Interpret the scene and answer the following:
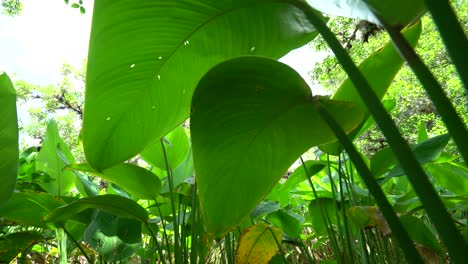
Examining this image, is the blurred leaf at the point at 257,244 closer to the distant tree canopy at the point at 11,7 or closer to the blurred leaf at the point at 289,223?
the blurred leaf at the point at 289,223

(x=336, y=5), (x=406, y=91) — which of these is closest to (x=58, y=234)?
(x=336, y=5)

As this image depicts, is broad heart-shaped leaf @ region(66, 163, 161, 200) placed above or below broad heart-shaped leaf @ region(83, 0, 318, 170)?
below

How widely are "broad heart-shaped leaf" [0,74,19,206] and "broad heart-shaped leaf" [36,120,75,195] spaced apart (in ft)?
1.57

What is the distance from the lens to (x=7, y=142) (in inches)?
18.7

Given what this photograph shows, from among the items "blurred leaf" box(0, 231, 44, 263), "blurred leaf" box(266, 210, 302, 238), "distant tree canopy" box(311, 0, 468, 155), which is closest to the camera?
"blurred leaf" box(0, 231, 44, 263)

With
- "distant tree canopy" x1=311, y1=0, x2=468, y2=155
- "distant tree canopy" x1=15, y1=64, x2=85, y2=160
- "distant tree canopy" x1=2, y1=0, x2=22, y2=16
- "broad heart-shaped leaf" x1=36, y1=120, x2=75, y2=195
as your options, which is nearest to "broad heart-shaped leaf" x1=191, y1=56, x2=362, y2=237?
"broad heart-shaped leaf" x1=36, y1=120, x2=75, y2=195

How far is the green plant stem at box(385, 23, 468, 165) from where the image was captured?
21cm

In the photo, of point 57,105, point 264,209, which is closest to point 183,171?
point 264,209

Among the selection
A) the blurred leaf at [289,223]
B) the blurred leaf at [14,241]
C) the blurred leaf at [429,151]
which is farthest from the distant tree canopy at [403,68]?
the blurred leaf at [14,241]

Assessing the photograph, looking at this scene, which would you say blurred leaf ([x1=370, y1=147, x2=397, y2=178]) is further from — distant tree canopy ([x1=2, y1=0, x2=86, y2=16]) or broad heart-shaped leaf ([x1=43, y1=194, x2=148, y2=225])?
distant tree canopy ([x1=2, y1=0, x2=86, y2=16])

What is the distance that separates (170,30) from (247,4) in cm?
9

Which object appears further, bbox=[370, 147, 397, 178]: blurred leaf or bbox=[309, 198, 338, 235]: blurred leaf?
bbox=[309, 198, 338, 235]: blurred leaf

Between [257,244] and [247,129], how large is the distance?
47cm

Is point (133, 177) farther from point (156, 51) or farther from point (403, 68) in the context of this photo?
point (403, 68)
